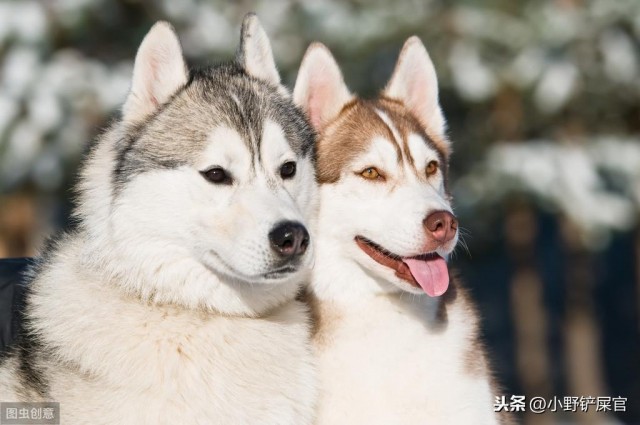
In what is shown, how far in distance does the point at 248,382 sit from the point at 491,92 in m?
6.93

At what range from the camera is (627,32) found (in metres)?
9.92

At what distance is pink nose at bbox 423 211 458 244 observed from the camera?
4188 mm

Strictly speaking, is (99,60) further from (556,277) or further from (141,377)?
(556,277)

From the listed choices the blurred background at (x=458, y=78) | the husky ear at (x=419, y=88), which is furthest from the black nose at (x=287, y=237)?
the blurred background at (x=458, y=78)

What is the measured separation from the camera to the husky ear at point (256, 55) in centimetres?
450

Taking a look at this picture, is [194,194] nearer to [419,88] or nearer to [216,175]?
[216,175]

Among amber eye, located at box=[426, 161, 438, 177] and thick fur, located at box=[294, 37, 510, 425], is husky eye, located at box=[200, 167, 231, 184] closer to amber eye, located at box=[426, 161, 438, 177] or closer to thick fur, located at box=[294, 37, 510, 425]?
thick fur, located at box=[294, 37, 510, 425]

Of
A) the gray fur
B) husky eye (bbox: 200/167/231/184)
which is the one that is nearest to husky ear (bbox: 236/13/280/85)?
the gray fur

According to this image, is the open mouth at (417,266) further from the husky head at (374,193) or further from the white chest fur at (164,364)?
the white chest fur at (164,364)

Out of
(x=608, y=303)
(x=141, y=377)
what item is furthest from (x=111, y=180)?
(x=608, y=303)

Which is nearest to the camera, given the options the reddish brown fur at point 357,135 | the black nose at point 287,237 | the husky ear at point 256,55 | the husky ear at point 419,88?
the black nose at point 287,237

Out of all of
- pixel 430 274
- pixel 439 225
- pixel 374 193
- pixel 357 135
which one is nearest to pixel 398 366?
pixel 430 274

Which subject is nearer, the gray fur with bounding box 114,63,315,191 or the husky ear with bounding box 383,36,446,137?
the gray fur with bounding box 114,63,315,191

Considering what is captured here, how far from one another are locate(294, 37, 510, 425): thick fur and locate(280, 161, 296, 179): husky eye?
0.39 metres
